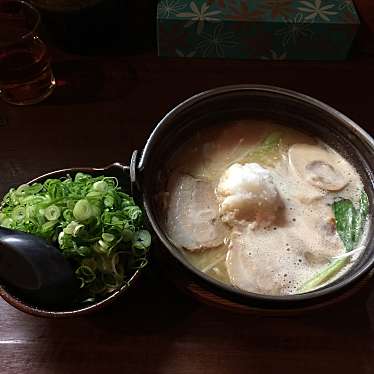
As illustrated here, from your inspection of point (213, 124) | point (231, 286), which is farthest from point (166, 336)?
point (213, 124)

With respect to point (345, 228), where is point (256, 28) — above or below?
above

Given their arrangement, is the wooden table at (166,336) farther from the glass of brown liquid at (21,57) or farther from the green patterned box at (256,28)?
the green patterned box at (256,28)

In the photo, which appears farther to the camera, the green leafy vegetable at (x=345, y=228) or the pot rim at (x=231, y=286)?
the green leafy vegetable at (x=345, y=228)

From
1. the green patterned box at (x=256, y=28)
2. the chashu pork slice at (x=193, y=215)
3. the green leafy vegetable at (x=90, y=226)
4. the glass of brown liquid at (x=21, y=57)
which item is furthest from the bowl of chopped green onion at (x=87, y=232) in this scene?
the green patterned box at (x=256, y=28)

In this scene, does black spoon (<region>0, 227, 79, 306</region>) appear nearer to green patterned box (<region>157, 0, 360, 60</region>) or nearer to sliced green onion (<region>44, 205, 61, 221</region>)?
sliced green onion (<region>44, 205, 61, 221</region>)

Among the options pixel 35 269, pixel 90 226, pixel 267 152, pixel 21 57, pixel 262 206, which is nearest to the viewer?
pixel 35 269

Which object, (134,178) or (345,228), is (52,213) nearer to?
(134,178)
